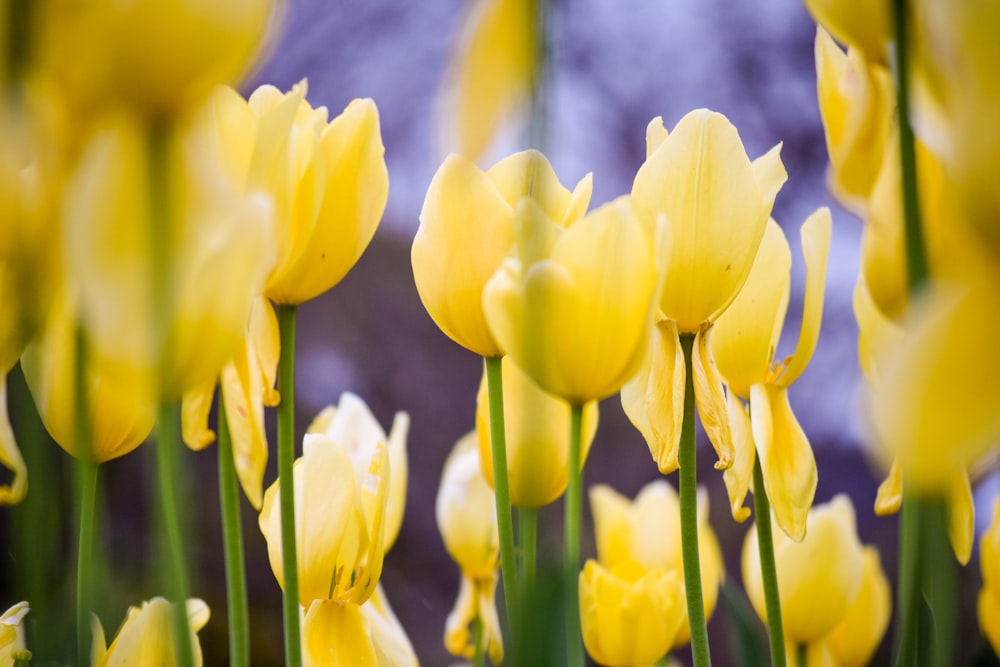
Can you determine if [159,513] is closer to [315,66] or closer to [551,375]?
[551,375]

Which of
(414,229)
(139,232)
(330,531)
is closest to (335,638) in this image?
(330,531)

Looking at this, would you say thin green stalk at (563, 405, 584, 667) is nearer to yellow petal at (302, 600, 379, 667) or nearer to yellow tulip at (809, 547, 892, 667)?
yellow petal at (302, 600, 379, 667)

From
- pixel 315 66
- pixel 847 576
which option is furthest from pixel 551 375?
pixel 315 66

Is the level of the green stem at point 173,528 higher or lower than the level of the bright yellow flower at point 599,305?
lower

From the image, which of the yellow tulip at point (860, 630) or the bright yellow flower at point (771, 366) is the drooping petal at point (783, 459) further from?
the yellow tulip at point (860, 630)

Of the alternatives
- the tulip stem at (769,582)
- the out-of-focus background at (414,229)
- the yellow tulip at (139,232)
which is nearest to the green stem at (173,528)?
the yellow tulip at (139,232)

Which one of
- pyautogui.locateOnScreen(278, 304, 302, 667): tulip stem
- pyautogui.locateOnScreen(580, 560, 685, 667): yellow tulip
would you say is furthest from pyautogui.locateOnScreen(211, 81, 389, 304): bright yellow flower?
pyautogui.locateOnScreen(580, 560, 685, 667): yellow tulip
